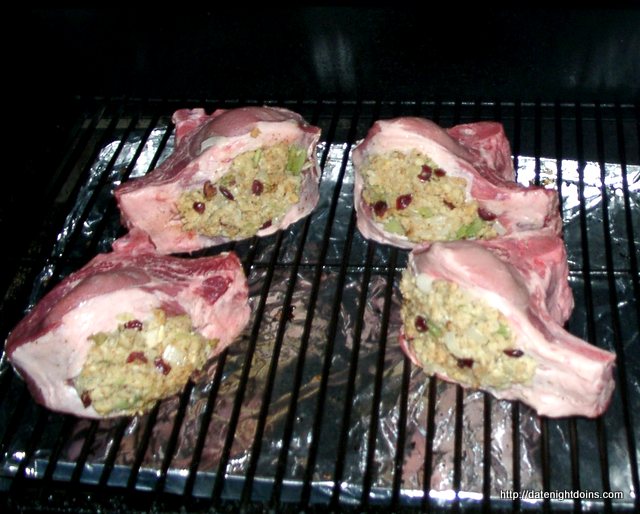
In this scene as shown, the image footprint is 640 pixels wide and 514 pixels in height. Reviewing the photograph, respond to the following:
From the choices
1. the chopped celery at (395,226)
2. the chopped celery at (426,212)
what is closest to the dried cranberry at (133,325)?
the chopped celery at (395,226)

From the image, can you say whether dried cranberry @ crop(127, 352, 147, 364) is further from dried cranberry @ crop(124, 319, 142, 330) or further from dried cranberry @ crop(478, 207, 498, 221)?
dried cranberry @ crop(478, 207, 498, 221)

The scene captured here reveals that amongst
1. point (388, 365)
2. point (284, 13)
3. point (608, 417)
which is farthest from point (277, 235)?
point (608, 417)

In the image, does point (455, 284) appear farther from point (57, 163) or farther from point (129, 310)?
point (57, 163)

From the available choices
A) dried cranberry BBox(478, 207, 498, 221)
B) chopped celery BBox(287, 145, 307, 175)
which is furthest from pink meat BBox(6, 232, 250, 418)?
dried cranberry BBox(478, 207, 498, 221)

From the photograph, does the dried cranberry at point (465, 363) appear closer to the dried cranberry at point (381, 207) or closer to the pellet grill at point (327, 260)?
the pellet grill at point (327, 260)

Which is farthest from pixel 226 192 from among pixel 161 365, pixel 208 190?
pixel 161 365

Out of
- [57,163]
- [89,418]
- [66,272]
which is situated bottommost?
[89,418]
